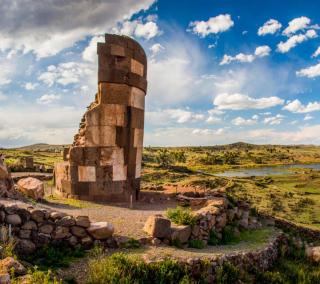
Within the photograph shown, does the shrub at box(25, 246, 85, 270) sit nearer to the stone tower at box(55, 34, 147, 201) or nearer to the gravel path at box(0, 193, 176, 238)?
the gravel path at box(0, 193, 176, 238)

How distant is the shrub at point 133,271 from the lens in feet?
21.5

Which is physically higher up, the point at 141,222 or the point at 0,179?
the point at 0,179

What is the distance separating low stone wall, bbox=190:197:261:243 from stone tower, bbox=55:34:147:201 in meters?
3.80

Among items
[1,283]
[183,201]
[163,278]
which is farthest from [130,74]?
[1,283]

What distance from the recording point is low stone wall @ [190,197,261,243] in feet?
33.0

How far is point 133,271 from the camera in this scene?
6.97 metres

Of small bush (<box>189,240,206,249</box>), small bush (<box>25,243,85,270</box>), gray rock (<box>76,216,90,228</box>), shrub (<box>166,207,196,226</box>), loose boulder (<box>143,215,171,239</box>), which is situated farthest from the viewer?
shrub (<box>166,207,196,226</box>)

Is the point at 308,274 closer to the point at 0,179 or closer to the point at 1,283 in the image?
the point at 1,283

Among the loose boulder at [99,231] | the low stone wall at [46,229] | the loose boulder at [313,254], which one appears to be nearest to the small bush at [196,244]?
the low stone wall at [46,229]

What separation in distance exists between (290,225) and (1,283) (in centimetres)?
1206

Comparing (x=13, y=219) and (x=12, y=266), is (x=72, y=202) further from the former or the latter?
(x=12, y=266)

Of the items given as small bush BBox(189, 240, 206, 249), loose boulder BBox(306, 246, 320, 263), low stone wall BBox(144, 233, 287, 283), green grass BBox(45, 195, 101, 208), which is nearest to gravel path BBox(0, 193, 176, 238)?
green grass BBox(45, 195, 101, 208)

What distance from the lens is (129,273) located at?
6.85 m

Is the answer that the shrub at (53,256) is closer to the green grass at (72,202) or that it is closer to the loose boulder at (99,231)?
the loose boulder at (99,231)
